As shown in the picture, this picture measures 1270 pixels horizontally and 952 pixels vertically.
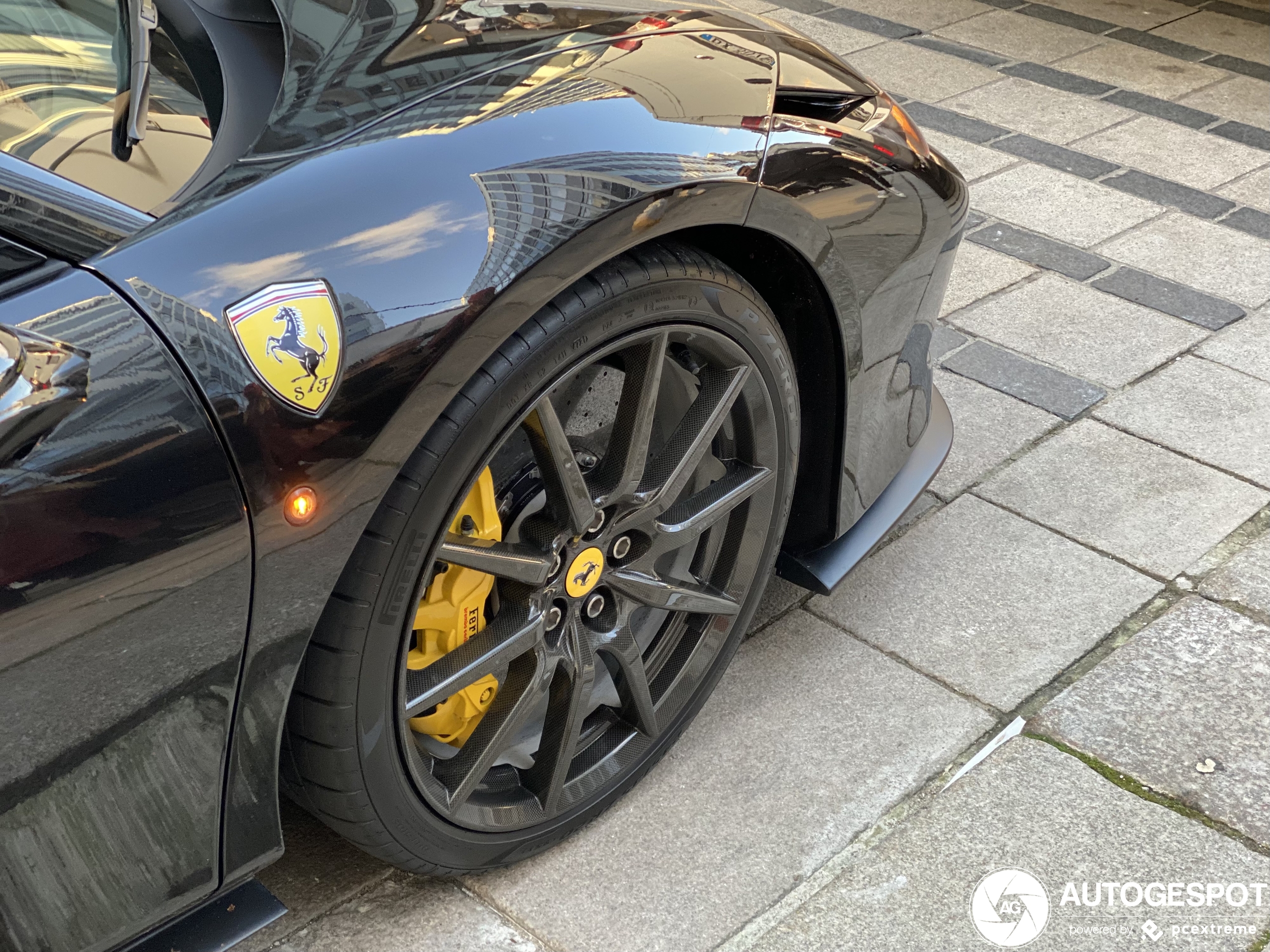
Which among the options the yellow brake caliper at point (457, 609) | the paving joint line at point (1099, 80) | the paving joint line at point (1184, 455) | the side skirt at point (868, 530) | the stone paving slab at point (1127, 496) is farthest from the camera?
the paving joint line at point (1099, 80)

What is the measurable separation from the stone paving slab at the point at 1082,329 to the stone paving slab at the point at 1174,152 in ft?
3.89

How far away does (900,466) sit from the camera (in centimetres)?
249

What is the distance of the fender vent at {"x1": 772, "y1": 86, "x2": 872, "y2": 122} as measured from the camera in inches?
78.0

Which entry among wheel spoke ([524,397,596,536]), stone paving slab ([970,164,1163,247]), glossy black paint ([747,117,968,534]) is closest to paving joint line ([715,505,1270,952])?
glossy black paint ([747,117,968,534])

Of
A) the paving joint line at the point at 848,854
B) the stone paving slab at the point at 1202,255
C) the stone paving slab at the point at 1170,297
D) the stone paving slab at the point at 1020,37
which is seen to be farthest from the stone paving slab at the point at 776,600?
the stone paving slab at the point at 1020,37

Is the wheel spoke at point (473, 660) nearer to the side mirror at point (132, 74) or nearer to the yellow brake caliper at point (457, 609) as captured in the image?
the yellow brake caliper at point (457, 609)

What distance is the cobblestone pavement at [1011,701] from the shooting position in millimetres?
1955

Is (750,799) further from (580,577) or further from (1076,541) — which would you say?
(1076,541)

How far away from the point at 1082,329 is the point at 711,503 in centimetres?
208

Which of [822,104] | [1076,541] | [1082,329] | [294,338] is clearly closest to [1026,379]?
[1082,329]

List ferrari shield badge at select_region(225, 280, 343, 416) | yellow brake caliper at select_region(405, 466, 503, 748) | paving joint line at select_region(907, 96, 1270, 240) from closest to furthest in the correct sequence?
ferrari shield badge at select_region(225, 280, 343, 416) < yellow brake caliper at select_region(405, 466, 503, 748) < paving joint line at select_region(907, 96, 1270, 240)

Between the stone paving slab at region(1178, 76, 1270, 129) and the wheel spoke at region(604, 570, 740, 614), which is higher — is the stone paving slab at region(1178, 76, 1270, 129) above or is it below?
below

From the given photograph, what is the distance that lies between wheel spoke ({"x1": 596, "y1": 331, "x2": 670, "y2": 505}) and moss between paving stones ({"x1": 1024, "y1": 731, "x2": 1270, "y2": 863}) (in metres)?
0.98

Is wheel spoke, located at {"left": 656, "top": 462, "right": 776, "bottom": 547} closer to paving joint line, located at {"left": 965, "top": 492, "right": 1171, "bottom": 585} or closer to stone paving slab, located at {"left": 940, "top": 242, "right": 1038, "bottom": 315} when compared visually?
paving joint line, located at {"left": 965, "top": 492, "right": 1171, "bottom": 585}
